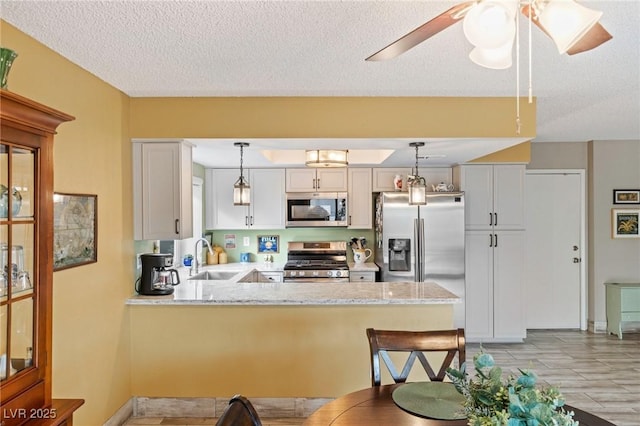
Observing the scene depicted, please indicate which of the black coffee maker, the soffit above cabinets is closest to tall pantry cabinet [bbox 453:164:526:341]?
the soffit above cabinets

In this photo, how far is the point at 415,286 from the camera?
3.45m

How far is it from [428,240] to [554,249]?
6.22 ft

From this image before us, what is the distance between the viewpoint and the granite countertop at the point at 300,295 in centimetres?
298

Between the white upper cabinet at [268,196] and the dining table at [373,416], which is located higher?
the white upper cabinet at [268,196]

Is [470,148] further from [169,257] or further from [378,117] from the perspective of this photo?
[169,257]

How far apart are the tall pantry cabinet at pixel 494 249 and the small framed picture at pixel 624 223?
4.33 feet

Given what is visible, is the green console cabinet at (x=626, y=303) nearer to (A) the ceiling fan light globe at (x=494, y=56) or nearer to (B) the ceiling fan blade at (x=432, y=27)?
(A) the ceiling fan light globe at (x=494, y=56)

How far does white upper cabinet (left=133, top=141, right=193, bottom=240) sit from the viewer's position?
306 cm

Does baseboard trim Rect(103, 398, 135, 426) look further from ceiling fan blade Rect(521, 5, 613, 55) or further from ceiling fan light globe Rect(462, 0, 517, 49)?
ceiling fan blade Rect(521, 5, 613, 55)

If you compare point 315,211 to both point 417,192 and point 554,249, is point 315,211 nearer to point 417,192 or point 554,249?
point 417,192

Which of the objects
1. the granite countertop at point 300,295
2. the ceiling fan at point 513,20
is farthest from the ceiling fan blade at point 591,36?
the granite countertop at point 300,295

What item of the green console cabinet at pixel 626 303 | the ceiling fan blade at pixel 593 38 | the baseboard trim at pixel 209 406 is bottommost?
the baseboard trim at pixel 209 406

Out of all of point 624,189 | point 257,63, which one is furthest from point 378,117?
point 624,189

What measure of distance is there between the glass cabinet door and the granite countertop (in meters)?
1.50
